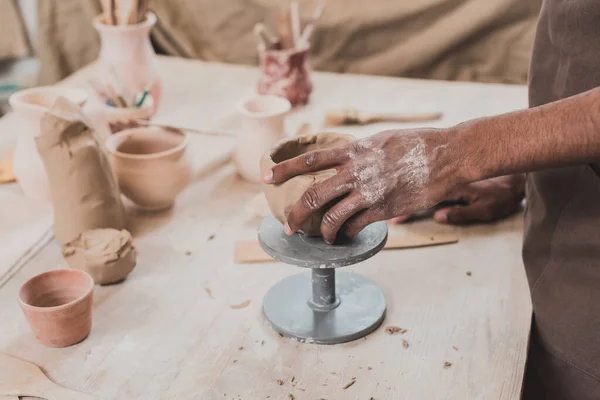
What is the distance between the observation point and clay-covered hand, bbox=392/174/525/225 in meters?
1.37

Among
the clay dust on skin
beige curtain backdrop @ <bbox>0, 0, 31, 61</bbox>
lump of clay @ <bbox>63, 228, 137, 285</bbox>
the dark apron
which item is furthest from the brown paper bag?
beige curtain backdrop @ <bbox>0, 0, 31, 61</bbox>

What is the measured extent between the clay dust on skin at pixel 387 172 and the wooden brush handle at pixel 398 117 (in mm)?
732

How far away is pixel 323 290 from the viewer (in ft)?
3.68

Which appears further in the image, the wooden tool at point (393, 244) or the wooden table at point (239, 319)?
the wooden tool at point (393, 244)

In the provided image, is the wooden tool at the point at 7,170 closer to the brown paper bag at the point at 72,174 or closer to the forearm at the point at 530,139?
the brown paper bag at the point at 72,174

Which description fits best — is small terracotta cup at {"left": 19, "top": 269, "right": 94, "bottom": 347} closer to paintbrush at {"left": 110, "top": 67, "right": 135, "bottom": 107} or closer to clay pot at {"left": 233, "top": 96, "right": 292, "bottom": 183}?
clay pot at {"left": 233, "top": 96, "right": 292, "bottom": 183}

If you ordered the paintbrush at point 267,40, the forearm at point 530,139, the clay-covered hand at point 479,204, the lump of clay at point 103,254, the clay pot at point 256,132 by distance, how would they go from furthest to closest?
the paintbrush at point 267,40
the clay pot at point 256,132
the clay-covered hand at point 479,204
the lump of clay at point 103,254
the forearm at point 530,139

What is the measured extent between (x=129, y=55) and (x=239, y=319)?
89cm

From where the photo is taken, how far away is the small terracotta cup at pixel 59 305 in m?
1.04

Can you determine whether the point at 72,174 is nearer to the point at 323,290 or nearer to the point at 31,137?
the point at 31,137

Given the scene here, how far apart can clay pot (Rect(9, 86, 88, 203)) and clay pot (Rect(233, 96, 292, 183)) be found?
332 mm

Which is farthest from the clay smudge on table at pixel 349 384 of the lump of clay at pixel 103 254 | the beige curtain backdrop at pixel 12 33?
the beige curtain backdrop at pixel 12 33

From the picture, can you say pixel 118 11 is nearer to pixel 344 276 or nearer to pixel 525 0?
pixel 344 276

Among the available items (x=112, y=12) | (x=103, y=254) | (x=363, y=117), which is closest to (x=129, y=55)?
(x=112, y=12)
